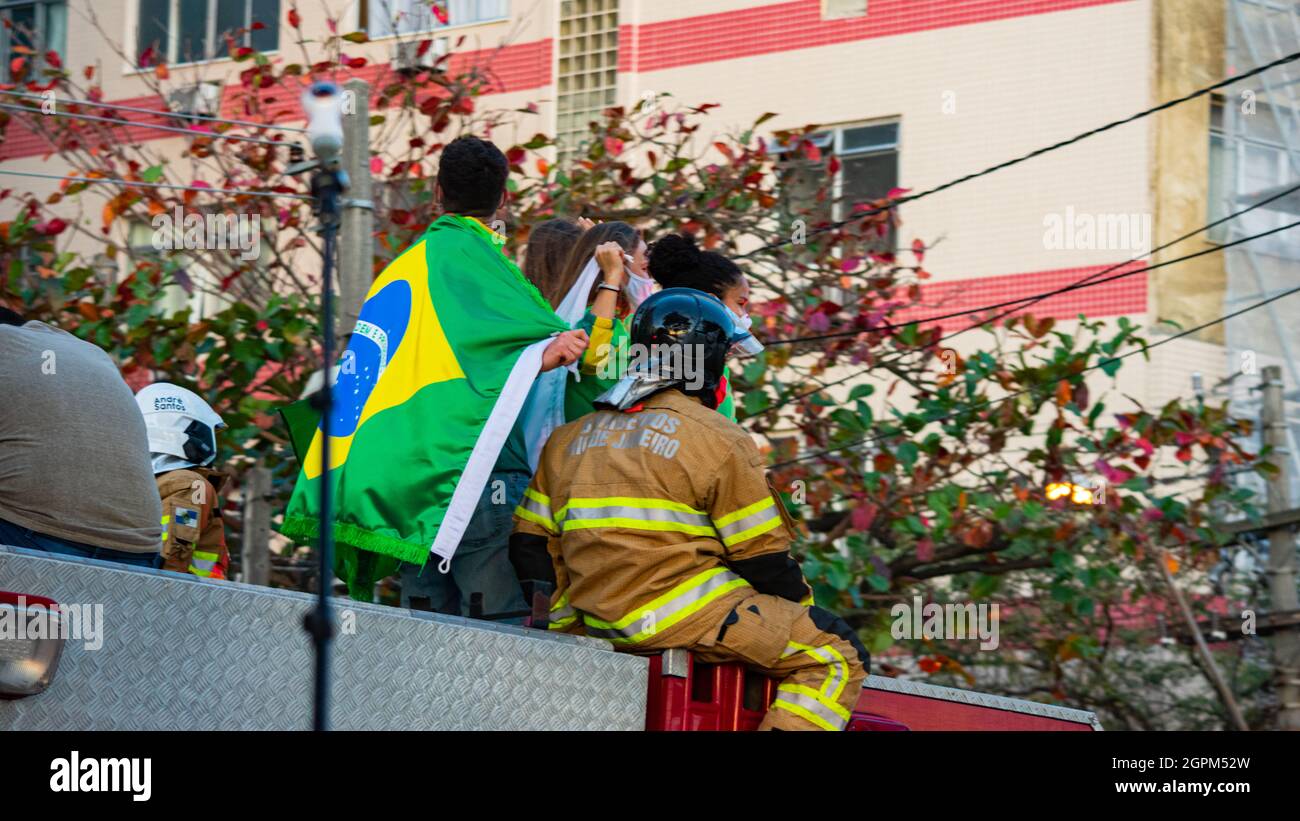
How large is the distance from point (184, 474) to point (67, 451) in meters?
1.96

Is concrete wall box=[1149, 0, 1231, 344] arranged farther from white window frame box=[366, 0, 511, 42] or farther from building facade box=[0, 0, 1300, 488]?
white window frame box=[366, 0, 511, 42]

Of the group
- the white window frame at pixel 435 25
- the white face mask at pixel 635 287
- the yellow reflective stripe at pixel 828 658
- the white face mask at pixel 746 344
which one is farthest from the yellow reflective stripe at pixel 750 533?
the white window frame at pixel 435 25

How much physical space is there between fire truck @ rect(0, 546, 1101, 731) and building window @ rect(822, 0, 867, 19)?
41.8 feet

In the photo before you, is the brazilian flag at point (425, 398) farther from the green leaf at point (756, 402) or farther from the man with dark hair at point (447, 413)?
the green leaf at point (756, 402)

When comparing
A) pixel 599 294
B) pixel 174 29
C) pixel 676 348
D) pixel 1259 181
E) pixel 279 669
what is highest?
pixel 174 29

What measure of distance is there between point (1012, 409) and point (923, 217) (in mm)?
6786

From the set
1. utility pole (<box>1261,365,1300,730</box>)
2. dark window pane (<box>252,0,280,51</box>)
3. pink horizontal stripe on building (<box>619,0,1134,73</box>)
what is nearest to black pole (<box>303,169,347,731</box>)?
utility pole (<box>1261,365,1300,730</box>)

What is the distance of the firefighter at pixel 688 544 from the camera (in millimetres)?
4934

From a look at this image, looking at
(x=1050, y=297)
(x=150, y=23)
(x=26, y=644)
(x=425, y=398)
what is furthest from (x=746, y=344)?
(x=150, y=23)

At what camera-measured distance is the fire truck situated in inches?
140

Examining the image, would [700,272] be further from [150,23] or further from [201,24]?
[150,23]

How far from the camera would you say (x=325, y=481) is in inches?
128

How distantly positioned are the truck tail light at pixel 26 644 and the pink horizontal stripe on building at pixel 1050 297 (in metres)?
11.6
